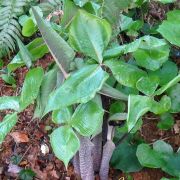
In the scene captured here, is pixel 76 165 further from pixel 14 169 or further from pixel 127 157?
pixel 14 169

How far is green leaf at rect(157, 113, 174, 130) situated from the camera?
140cm

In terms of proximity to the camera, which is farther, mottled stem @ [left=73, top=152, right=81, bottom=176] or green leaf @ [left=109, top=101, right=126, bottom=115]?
mottled stem @ [left=73, top=152, right=81, bottom=176]

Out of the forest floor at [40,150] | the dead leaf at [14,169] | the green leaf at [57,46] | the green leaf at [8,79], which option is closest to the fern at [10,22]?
the green leaf at [8,79]

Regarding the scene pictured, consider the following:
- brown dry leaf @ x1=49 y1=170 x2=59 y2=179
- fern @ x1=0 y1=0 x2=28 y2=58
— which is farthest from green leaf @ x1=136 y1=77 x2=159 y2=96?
fern @ x1=0 y1=0 x2=28 y2=58

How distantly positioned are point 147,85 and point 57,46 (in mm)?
263

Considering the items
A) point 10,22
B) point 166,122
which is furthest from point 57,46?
point 10,22

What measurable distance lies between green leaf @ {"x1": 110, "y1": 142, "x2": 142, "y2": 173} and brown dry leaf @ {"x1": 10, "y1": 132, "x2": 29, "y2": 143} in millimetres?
428

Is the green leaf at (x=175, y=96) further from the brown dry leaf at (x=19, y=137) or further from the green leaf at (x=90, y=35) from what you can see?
the brown dry leaf at (x=19, y=137)

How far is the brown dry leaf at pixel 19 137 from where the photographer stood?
5.45 feet

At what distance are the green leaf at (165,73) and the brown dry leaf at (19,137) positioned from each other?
0.66 metres

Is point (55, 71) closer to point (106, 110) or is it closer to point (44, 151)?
point (106, 110)

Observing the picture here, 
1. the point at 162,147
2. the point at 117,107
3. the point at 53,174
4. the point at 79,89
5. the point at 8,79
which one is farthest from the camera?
the point at 8,79

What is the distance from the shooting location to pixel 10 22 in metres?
2.09

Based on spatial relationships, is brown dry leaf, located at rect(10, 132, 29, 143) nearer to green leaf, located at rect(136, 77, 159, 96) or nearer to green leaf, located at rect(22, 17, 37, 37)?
green leaf, located at rect(22, 17, 37, 37)
